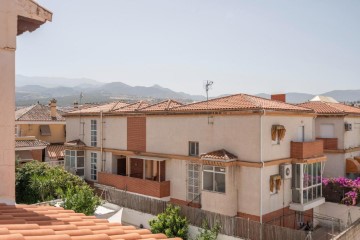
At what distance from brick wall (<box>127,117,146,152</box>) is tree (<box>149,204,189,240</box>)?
8.10 m

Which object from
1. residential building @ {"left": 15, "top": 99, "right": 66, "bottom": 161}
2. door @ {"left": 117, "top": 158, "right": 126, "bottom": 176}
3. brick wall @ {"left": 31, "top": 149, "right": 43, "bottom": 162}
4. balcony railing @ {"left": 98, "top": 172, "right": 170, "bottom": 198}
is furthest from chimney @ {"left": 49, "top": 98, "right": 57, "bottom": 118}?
balcony railing @ {"left": 98, "top": 172, "right": 170, "bottom": 198}

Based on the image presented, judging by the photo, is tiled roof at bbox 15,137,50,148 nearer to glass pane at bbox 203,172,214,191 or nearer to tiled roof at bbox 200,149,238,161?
tiled roof at bbox 200,149,238,161

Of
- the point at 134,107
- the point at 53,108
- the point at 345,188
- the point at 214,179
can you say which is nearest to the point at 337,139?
the point at 345,188

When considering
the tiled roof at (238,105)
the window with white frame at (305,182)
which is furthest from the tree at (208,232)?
the tiled roof at (238,105)

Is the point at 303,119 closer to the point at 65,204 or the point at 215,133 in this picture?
the point at 215,133

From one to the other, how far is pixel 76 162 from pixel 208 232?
18.0m

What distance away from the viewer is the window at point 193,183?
79.3 feet

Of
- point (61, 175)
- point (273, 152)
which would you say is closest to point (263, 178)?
point (273, 152)

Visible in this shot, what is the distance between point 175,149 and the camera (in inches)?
1013

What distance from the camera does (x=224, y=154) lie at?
21.6 m

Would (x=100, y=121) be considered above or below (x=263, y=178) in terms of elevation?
above

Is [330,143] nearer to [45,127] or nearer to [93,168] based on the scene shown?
[93,168]

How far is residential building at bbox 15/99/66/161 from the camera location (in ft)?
139

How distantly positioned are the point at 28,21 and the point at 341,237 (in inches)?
673
